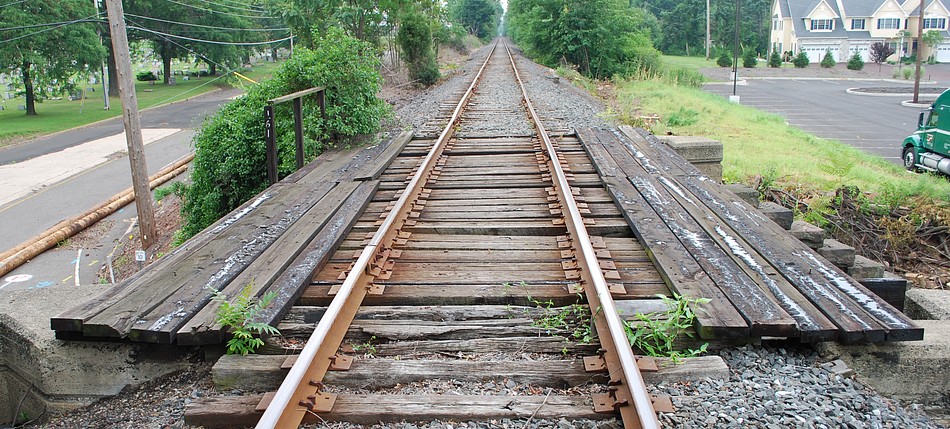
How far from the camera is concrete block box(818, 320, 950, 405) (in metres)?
3.45

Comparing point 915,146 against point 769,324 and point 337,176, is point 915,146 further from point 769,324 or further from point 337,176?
point 769,324

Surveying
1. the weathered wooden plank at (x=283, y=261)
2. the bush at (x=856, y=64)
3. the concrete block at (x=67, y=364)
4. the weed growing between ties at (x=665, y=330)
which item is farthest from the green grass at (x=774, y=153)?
the bush at (x=856, y=64)

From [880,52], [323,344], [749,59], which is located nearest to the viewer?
[323,344]

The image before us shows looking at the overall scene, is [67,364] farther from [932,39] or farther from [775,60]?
[932,39]

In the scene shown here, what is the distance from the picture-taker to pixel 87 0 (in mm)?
41062

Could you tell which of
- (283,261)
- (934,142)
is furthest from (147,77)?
(283,261)

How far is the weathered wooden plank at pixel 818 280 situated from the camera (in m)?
3.44

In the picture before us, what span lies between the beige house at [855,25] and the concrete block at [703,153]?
74783 mm

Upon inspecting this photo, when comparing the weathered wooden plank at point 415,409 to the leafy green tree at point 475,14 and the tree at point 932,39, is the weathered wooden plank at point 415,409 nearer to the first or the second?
the tree at point 932,39

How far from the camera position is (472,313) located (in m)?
4.00

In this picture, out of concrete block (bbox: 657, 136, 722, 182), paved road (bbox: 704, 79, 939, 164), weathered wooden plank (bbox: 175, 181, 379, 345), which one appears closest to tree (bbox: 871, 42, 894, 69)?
paved road (bbox: 704, 79, 939, 164)

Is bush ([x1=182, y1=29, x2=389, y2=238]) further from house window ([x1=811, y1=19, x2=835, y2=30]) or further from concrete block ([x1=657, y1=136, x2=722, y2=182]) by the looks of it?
house window ([x1=811, y1=19, x2=835, y2=30])

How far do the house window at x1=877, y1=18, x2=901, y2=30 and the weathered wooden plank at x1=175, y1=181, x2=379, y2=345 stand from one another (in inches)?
3290

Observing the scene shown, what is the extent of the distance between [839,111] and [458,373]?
33.7m
